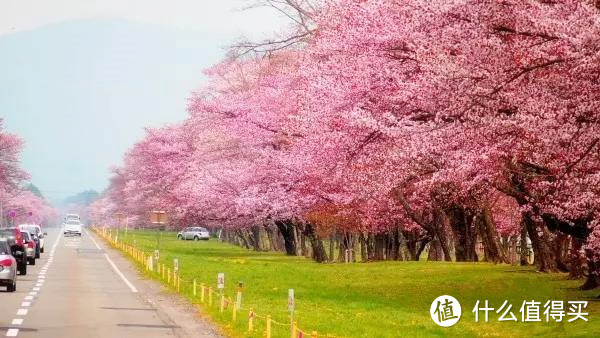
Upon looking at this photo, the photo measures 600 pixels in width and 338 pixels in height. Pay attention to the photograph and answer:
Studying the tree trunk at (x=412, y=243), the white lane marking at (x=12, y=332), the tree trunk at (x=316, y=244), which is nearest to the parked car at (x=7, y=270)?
the white lane marking at (x=12, y=332)

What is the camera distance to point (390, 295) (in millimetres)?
34219

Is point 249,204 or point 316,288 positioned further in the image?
point 249,204

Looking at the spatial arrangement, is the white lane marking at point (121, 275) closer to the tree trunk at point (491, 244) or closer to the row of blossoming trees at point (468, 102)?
the row of blossoming trees at point (468, 102)

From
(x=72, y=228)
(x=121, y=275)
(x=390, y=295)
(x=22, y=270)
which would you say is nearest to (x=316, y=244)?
(x=121, y=275)

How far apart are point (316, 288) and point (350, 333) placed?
1584 cm

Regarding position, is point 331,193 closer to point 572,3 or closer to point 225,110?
point 225,110

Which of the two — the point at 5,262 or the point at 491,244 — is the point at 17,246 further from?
the point at 491,244

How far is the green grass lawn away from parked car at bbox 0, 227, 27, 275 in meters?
5.07

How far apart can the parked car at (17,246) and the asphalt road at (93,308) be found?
17.7 inches

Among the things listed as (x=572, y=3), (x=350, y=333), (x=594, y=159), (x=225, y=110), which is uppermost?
(x=225, y=110)

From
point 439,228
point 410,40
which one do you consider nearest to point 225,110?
point 439,228

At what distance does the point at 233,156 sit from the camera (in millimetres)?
63125

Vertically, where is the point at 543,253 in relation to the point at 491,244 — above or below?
below

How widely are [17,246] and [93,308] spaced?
53.6ft
